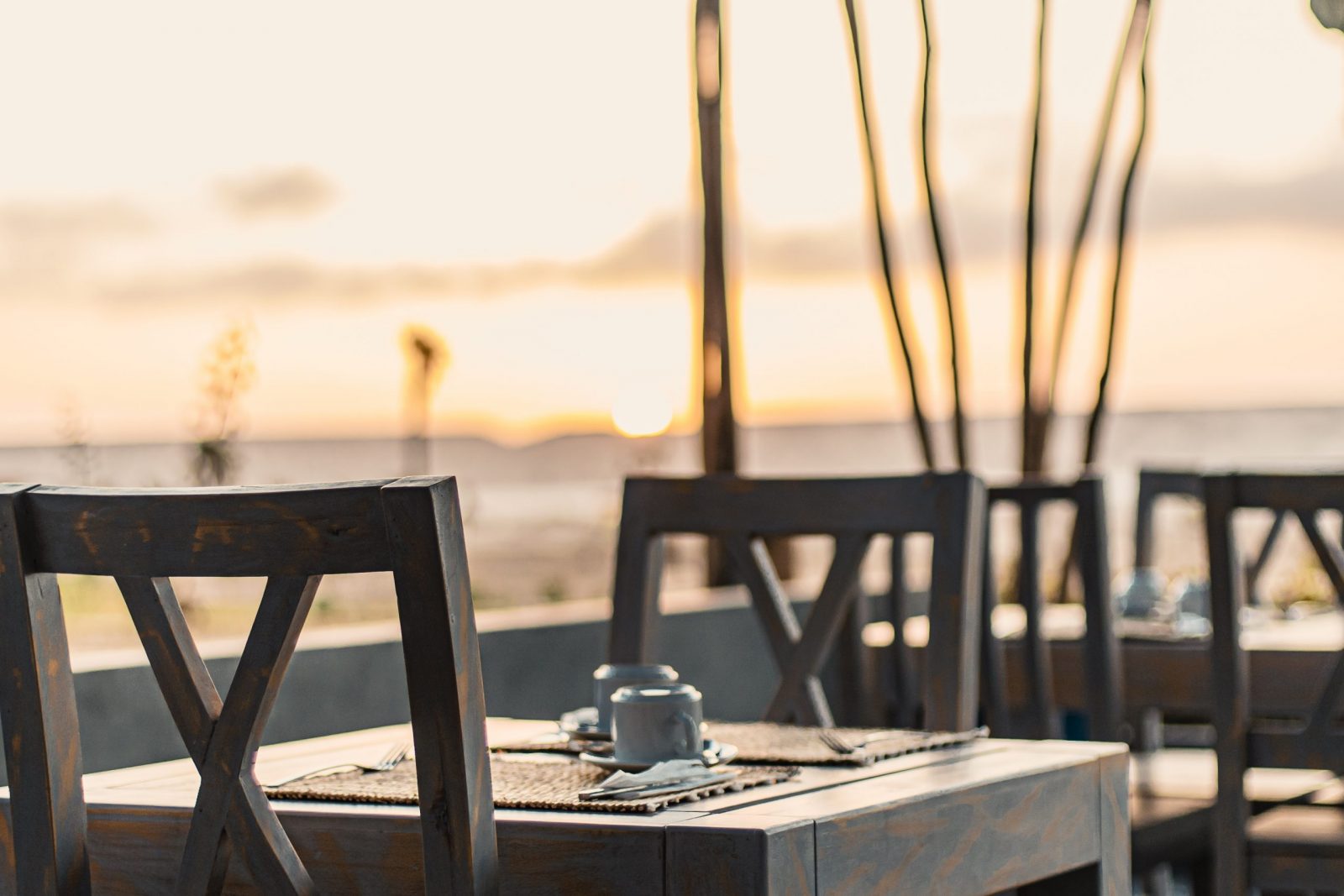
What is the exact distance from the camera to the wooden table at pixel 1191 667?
2.55 meters

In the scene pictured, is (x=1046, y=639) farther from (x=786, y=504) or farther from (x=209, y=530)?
(x=209, y=530)

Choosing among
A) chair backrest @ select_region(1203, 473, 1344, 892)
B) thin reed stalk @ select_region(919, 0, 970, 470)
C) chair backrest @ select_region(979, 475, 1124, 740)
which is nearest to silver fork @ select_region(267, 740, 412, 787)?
chair backrest @ select_region(1203, 473, 1344, 892)

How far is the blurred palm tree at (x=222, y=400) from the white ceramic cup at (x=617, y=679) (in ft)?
9.54

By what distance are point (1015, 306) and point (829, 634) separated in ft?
9.79

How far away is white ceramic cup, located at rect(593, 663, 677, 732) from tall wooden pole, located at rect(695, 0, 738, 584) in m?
3.04

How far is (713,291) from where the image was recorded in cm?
480

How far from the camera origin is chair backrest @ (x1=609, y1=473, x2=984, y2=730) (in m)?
1.88

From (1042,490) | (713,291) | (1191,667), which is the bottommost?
(1191,667)

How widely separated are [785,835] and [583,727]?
0.55 metres

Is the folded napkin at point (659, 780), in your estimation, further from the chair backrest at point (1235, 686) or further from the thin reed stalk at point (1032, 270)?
the thin reed stalk at point (1032, 270)

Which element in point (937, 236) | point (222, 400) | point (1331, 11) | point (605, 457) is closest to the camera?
point (1331, 11)

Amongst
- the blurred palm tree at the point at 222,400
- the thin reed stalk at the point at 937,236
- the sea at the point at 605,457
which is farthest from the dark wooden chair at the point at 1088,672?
the sea at the point at 605,457

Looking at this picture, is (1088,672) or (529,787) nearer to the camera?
(529,787)

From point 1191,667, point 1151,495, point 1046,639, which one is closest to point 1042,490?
point 1046,639
